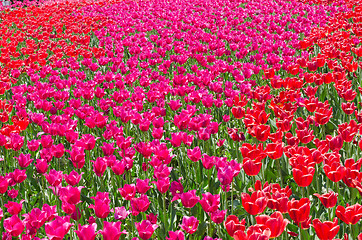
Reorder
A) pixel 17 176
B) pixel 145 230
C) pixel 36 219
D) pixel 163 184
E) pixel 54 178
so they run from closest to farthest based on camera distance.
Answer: pixel 145 230
pixel 36 219
pixel 163 184
pixel 54 178
pixel 17 176

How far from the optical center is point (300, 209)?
1.93 metres

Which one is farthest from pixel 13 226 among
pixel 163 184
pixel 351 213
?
pixel 351 213

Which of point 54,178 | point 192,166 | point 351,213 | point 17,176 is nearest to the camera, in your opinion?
point 351,213

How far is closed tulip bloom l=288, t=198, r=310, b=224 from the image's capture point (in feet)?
6.35

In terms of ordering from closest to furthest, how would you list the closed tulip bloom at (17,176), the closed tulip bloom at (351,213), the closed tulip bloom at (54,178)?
the closed tulip bloom at (351,213) < the closed tulip bloom at (54,178) < the closed tulip bloom at (17,176)

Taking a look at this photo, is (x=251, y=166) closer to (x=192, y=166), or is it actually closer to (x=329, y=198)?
(x=329, y=198)

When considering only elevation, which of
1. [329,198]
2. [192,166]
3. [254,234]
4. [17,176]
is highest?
[254,234]

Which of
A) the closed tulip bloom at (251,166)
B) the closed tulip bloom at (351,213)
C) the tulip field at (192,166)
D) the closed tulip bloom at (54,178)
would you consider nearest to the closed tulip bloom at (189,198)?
the tulip field at (192,166)

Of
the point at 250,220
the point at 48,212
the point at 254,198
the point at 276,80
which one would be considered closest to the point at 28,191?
the point at 48,212

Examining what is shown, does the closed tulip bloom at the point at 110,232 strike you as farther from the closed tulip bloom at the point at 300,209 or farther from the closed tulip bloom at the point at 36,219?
the closed tulip bloom at the point at 300,209

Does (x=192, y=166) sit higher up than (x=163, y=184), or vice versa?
(x=163, y=184)

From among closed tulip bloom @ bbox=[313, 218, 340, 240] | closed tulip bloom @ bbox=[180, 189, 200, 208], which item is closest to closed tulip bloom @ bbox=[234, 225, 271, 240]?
closed tulip bloom @ bbox=[313, 218, 340, 240]

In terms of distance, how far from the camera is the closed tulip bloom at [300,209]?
1.94 meters

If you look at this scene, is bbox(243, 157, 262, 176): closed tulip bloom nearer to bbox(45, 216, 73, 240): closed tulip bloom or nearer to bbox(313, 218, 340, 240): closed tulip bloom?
bbox(313, 218, 340, 240): closed tulip bloom
